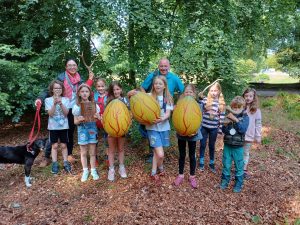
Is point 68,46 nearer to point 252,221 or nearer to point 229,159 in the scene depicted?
point 229,159

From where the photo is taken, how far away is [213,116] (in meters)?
5.54

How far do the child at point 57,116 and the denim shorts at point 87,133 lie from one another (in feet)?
1.24

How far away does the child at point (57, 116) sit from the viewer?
5332 mm

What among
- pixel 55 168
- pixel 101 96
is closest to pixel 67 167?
pixel 55 168

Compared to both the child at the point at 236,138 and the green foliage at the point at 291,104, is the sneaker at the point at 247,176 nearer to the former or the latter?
the child at the point at 236,138

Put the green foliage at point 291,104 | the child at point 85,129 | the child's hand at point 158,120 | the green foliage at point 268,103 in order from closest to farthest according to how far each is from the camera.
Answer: the child's hand at point 158,120, the child at point 85,129, the green foliage at point 291,104, the green foliage at point 268,103

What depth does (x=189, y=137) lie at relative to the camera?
4977mm

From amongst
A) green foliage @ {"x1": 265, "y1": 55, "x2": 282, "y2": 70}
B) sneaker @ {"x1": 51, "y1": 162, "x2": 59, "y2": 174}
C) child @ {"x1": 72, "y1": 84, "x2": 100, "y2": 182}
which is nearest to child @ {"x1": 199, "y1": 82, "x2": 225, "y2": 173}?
child @ {"x1": 72, "y1": 84, "x2": 100, "y2": 182}

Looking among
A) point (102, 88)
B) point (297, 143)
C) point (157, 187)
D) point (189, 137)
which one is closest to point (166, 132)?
point (189, 137)

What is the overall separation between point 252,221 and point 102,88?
125 inches

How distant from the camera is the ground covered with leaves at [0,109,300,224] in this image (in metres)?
4.47

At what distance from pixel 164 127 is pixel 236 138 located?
113cm

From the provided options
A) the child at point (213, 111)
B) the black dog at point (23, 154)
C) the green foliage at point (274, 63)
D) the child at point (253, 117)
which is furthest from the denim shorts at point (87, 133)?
the green foliage at point (274, 63)

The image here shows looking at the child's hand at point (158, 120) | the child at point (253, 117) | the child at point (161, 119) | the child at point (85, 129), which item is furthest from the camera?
the child at point (253, 117)
